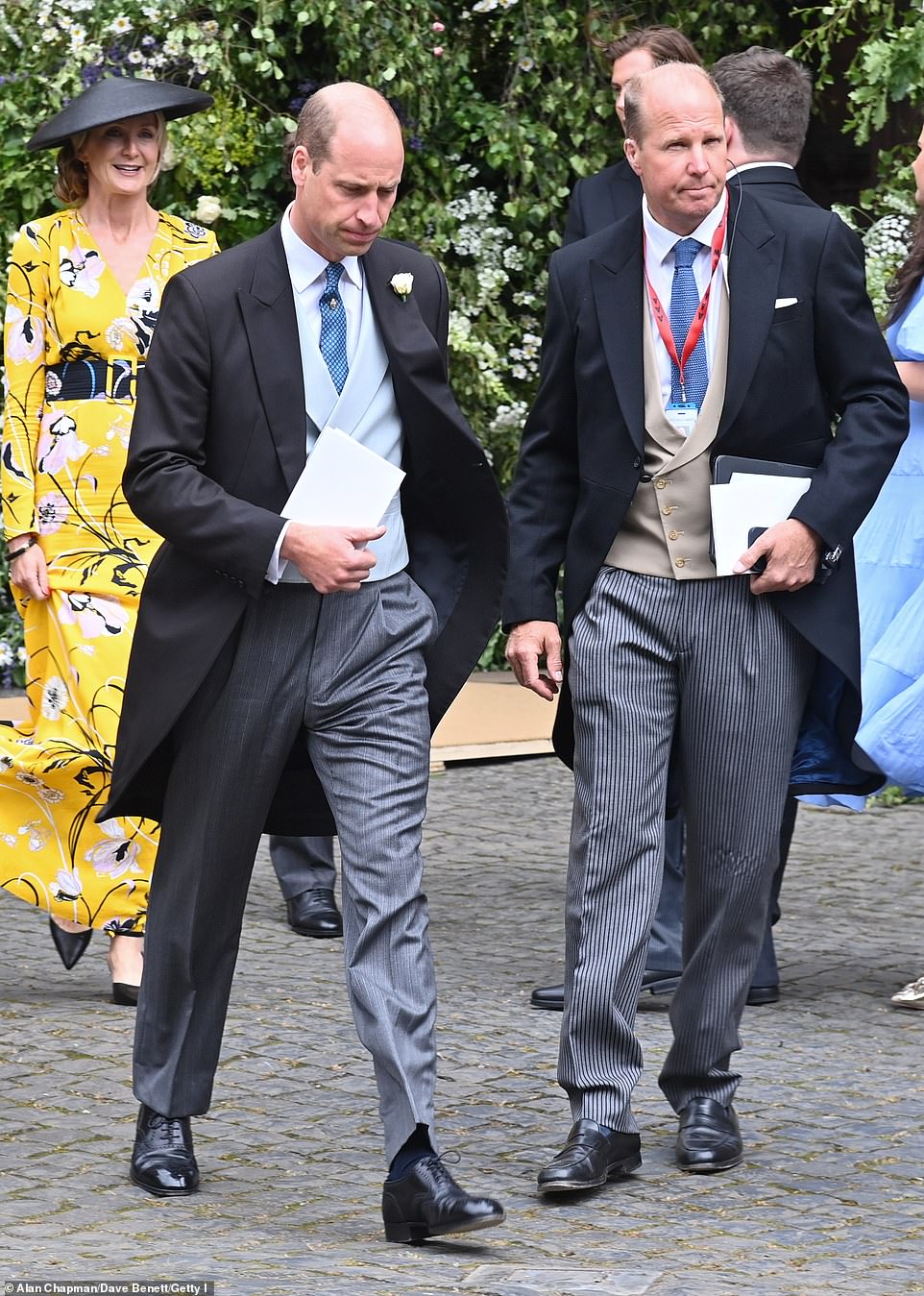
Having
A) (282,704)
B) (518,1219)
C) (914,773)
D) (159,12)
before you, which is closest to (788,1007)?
(914,773)

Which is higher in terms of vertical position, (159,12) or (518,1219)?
(159,12)

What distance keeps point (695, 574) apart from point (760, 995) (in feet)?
5.67

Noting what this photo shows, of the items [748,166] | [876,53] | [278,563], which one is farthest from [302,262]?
[876,53]

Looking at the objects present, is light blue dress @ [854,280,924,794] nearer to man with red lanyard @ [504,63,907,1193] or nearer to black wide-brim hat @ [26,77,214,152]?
man with red lanyard @ [504,63,907,1193]

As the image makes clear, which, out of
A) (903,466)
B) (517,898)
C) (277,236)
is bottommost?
(517,898)

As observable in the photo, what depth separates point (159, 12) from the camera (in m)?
8.91

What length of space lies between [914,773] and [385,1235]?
196cm

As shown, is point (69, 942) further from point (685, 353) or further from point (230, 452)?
point (685, 353)

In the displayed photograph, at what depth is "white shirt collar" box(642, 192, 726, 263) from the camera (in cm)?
417

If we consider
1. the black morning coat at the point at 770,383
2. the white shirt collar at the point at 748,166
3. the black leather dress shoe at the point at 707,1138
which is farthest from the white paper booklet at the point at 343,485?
the white shirt collar at the point at 748,166

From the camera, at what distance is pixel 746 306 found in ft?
13.6

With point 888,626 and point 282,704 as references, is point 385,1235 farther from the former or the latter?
point 888,626

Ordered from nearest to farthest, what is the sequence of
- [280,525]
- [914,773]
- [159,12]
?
[280,525]
[914,773]
[159,12]

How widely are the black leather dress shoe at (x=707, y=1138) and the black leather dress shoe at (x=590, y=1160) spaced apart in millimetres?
94
